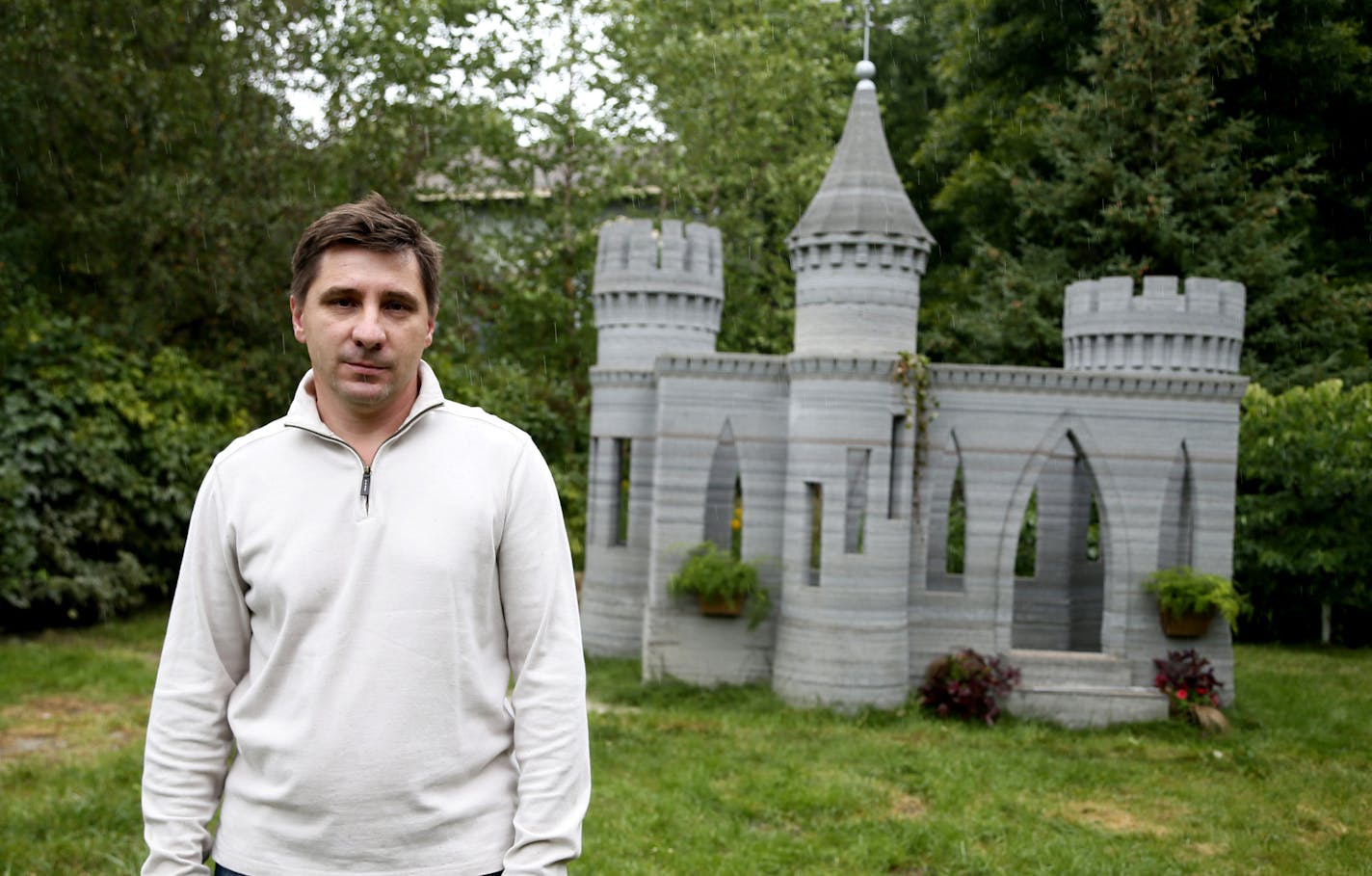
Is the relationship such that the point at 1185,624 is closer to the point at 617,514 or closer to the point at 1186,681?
the point at 1186,681

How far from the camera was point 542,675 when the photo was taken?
2387 millimetres

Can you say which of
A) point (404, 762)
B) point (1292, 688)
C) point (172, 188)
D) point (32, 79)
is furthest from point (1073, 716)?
point (32, 79)

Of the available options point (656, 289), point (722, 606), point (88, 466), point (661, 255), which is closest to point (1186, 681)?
point (722, 606)

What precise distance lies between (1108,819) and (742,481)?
4.07m

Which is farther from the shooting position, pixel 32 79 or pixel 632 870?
pixel 32 79

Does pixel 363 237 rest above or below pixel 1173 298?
below

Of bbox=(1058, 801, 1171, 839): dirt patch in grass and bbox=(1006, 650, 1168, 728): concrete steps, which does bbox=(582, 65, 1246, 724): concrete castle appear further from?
bbox=(1058, 801, 1171, 839): dirt patch in grass

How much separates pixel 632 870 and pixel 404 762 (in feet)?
13.0

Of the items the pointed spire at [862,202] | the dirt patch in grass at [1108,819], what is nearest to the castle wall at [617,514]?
the pointed spire at [862,202]

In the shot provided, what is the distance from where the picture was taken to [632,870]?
6000mm

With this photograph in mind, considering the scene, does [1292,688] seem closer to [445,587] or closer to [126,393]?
[445,587]

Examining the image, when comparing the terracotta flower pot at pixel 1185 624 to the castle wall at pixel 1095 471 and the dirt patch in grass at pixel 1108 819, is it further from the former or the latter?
the dirt patch in grass at pixel 1108 819

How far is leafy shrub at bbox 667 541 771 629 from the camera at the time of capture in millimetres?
10047

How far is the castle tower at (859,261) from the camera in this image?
9898 millimetres
